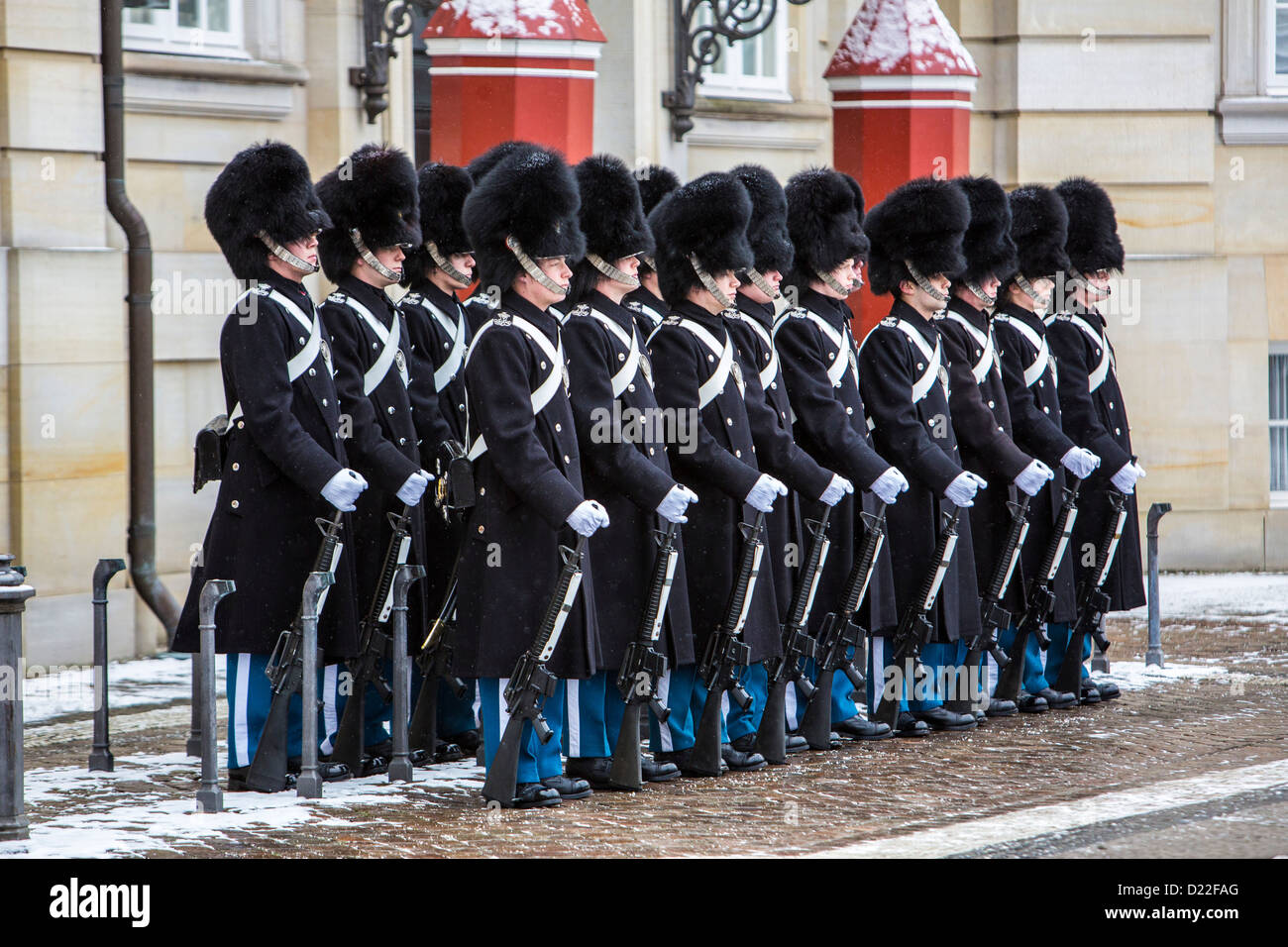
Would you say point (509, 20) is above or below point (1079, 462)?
above

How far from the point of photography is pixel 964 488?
7.71 meters

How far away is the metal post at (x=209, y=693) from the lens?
6254mm

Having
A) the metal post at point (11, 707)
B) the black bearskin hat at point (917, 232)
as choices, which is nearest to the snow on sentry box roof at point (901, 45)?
the black bearskin hat at point (917, 232)

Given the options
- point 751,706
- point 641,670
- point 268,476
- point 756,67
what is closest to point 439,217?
point 268,476

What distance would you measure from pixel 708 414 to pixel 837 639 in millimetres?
951

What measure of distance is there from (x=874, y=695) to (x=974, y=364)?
128 centimetres

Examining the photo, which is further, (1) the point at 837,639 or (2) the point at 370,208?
(1) the point at 837,639

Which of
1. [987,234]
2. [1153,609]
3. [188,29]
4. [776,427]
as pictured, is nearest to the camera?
[776,427]

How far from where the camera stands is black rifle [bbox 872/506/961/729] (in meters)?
7.82

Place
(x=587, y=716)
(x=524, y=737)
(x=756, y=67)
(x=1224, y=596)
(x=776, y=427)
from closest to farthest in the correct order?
(x=524, y=737) < (x=587, y=716) < (x=776, y=427) < (x=1224, y=596) < (x=756, y=67)

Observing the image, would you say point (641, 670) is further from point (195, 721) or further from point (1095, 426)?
point (1095, 426)

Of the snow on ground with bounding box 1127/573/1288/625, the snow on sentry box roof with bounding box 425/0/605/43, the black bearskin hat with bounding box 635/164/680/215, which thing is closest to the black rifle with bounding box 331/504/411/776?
the black bearskin hat with bounding box 635/164/680/215

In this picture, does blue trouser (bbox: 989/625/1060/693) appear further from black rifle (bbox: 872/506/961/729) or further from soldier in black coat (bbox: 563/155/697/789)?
soldier in black coat (bbox: 563/155/697/789)
